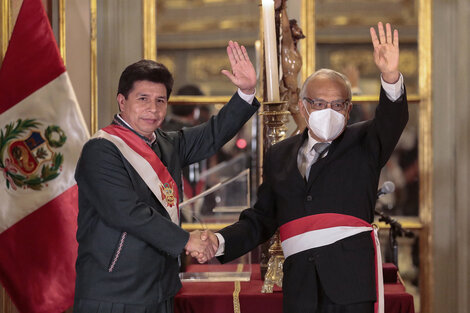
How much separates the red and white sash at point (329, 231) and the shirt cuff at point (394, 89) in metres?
0.42

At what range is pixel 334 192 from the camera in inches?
83.0

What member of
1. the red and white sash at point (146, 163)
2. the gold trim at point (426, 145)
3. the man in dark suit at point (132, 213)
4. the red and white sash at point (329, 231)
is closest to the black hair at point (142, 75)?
the man in dark suit at point (132, 213)

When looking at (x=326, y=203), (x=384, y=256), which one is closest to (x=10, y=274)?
(x=326, y=203)

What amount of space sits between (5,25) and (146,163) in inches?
52.3

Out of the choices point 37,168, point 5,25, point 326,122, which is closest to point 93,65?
point 5,25

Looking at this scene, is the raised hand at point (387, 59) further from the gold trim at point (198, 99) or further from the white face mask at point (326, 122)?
the gold trim at point (198, 99)

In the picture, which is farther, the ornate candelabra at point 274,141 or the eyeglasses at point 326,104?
the ornate candelabra at point 274,141

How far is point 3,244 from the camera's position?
2.88 meters

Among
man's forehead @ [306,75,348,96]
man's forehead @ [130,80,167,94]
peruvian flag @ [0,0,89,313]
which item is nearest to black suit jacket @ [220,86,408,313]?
man's forehead @ [306,75,348,96]

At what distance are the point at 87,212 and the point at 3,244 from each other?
992mm

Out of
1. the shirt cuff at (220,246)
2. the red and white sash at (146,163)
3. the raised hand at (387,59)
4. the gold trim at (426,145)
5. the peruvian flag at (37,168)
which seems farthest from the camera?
the gold trim at (426,145)

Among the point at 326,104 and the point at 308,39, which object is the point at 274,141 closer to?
the point at 326,104

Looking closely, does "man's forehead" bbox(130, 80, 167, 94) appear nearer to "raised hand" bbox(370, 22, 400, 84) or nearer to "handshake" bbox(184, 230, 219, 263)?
"handshake" bbox(184, 230, 219, 263)

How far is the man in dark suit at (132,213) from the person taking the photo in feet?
6.56
